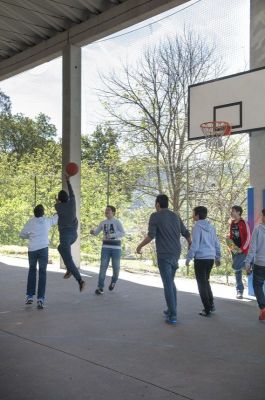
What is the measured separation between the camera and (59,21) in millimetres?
13414

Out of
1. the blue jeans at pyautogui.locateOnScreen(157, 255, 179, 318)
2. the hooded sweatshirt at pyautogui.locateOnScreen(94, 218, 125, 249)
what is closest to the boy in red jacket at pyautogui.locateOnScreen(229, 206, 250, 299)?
the hooded sweatshirt at pyautogui.locateOnScreen(94, 218, 125, 249)

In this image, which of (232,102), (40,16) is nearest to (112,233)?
(232,102)

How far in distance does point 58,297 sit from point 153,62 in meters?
12.3

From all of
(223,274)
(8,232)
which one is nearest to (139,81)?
(8,232)

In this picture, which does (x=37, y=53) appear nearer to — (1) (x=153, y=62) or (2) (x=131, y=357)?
(1) (x=153, y=62)

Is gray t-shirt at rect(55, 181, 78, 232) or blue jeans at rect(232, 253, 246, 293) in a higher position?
gray t-shirt at rect(55, 181, 78, 232)

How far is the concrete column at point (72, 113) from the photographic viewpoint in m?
13.2

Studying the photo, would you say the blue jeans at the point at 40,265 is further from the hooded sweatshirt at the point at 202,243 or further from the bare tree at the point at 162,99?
the bare tree at the point at 162,99

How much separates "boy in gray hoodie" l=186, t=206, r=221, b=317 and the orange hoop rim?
333 cm

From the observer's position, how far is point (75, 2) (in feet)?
41.0

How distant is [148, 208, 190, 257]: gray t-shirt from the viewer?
6.86 m

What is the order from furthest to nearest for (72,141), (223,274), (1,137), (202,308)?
1. (1,137)
2. (72,141)
3. (223,274)
4. (202,308)

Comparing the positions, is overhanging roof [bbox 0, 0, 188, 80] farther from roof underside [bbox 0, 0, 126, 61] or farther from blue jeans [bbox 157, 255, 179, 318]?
blue jeans [bbox 157, 255, 179, 318]

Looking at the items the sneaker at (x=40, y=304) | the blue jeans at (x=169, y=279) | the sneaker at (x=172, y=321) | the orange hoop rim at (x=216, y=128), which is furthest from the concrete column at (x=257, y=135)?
the sneaker at (x=40, y=304)
